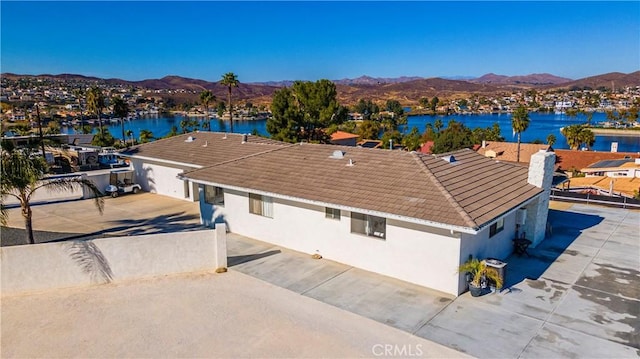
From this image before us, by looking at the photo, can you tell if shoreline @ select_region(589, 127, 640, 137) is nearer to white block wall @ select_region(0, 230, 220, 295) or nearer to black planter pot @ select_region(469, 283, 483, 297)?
black planter pot @ select_region(469, 283, 483, 297)

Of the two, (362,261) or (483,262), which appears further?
(362,261)

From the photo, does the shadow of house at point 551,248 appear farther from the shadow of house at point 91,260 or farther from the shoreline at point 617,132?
the shoreline at point 617,132

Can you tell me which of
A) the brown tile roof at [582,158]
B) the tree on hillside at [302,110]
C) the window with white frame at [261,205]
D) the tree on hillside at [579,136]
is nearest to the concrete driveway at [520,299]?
the window with white frame at [261,205]

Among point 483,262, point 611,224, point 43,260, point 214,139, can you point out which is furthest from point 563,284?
point 214,139

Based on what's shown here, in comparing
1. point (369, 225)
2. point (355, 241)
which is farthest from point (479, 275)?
point (355, 241)

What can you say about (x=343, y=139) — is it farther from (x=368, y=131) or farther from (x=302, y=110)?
(x=368, y=131)

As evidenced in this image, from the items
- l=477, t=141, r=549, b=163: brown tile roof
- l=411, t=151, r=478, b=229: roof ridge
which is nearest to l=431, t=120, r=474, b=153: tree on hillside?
l=477, t=141, r=549, b=163: brown tile roof

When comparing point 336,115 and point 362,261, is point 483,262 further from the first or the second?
point 336,115
